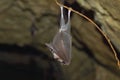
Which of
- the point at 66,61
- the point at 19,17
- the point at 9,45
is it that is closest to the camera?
the point at 66,61

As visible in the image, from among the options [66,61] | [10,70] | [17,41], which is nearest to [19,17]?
[17,41]

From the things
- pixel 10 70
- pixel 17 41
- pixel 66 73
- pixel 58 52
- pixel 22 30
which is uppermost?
pixel 58 52

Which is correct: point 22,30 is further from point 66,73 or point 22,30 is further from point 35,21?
point 66,73

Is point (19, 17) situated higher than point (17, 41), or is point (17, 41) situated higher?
point (19, 17)

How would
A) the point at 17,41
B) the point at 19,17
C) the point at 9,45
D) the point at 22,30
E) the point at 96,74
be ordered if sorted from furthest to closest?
1. the point at 9,45
2. the point at 17,41
3. the point at 22,30
4. the point at 19,17
5. the point at 96,74

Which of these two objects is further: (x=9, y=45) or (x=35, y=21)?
(x=9, y=45)

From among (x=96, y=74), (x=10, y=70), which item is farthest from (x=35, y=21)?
(x=10, y=70)
